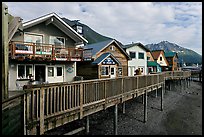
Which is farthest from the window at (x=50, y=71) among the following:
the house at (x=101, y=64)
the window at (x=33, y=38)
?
the house at (x=101, y=64)

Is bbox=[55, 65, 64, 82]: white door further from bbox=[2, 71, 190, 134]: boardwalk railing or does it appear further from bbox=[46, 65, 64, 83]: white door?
bbox=[2, 71, 190, 134]: boardwalk railing

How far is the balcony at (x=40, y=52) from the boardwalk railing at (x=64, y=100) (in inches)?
278

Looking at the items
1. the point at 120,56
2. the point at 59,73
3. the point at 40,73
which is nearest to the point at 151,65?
the point at 120,56

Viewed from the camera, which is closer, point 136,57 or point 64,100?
point 64,100

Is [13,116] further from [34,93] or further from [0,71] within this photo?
[0,71]

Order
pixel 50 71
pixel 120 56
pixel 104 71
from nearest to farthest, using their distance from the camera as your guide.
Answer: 1. pixel 50 71
2. pixel 104 71
3. pixel 120 56

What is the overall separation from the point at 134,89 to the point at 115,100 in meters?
3.00

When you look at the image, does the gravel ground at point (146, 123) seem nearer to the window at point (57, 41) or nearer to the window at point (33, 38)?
the window at point (57, 41)

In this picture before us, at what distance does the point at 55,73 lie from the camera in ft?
52.4

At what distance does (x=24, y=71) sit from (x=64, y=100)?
923 cm

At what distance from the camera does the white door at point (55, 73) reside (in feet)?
50.9

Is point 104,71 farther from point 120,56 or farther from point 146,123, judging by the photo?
point 146,123

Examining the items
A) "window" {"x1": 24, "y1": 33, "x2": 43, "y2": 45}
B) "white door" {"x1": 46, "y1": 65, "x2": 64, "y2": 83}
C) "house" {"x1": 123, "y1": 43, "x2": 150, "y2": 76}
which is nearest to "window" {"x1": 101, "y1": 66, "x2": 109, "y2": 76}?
"white door" {"x1": 46, "y1": 65, "x2": 64, "y2": 83}

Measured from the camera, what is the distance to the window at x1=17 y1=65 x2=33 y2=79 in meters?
13.6
